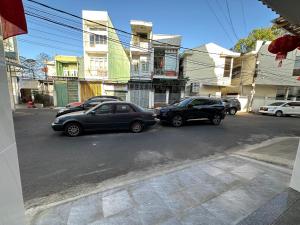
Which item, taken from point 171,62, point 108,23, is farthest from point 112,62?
point 171,62

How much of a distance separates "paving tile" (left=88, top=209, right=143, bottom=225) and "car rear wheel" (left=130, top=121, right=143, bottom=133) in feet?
18.3

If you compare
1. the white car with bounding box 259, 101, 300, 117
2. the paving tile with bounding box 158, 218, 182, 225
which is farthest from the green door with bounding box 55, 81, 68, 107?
the white car with bounding box 259, 101, 300, 117

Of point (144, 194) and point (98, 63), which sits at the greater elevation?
point (98, 63)

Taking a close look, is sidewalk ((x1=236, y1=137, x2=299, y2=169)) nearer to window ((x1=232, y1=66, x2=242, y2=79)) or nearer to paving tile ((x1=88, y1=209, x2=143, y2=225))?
paving tile ((x1=88, y1=209, x2=143, y2=225))

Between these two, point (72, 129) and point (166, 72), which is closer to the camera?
point (72, 129)

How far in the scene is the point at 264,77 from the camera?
21078 millimetres

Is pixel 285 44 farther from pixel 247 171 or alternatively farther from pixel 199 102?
pixel 199 102

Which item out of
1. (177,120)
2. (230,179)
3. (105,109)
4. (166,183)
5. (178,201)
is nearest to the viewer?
(178,201)

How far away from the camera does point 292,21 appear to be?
2375 mm

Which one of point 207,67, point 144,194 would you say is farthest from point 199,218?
point 207,67

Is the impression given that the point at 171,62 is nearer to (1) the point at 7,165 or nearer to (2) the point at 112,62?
(2) the point at 112,62

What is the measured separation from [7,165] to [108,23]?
2075 centimetres

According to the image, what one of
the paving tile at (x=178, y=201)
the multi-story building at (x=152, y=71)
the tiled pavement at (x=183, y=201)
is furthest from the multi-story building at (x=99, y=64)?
the paving tile at (x=178, y=201)

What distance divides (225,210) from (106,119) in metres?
5.97
